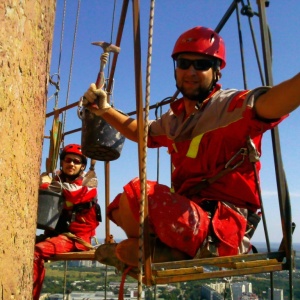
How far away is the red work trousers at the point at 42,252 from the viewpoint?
421 cm

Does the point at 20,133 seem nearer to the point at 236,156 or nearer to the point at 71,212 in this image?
the point at 236,156

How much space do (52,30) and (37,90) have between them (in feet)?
0.91

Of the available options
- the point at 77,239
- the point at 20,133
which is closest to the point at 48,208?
the point at 77,239

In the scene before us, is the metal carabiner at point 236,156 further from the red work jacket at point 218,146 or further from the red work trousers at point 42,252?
the red work trousers at point 42,252

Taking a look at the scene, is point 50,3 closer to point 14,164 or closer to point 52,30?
point 52,30

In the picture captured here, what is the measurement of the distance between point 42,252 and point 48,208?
0.55m

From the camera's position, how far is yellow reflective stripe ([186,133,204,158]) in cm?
237

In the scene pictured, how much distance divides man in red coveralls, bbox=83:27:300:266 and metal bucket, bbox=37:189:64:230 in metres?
1.42

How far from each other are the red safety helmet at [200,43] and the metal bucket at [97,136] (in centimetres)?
96

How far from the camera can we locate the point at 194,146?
2387 mm

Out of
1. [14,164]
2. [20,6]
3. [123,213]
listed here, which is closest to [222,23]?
[123,213]

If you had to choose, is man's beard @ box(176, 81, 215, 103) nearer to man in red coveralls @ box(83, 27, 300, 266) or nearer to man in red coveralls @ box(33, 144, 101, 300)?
man in red coveralls @ box(83, 27, 300, 266)

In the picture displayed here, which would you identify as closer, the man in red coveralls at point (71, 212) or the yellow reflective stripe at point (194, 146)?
the yellow reflective stripe at point (194, 146)

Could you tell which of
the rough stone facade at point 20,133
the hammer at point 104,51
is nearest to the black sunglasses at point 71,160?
the hammer at point 104,51
